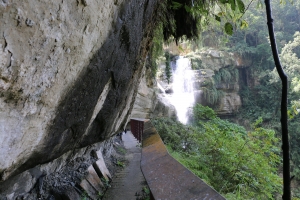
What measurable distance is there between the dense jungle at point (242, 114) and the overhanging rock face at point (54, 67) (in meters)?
0.96

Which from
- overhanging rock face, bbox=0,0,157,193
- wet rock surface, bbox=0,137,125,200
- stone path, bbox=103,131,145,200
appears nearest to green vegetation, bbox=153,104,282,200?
stone path, bbox=103,131,145,200

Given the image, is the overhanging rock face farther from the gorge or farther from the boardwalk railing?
the boardwalk railing

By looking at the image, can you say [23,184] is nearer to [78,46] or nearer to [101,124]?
[101,124]

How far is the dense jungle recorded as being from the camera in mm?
3918

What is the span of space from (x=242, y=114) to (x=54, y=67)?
79.2 feet

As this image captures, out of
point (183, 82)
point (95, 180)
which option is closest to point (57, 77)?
point (95, 180)

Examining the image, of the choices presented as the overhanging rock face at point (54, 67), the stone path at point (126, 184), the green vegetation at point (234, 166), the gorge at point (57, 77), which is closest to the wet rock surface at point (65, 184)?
the gorge at point (57, 77)

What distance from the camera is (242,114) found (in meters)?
23.2

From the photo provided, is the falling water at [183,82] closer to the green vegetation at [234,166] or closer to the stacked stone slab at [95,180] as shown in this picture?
the green vegetation at [234,166]

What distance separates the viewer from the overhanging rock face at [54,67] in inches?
46.8

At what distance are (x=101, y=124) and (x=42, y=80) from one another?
1759mm

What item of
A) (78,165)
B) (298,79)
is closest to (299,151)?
(298,79)

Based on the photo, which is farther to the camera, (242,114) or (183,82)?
(242,114)

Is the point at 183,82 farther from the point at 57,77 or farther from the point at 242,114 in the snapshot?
the point at 57,77
